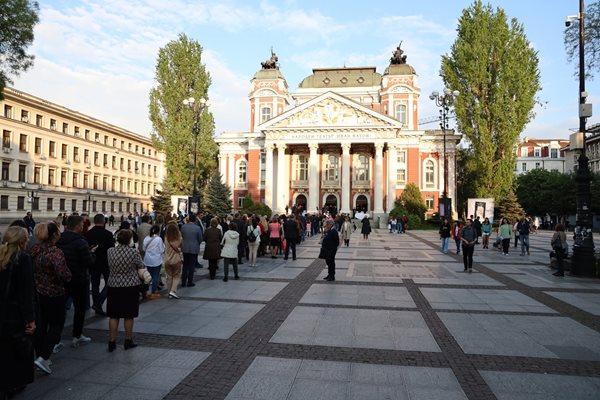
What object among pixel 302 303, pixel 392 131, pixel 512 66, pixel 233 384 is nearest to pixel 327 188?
pixel 392 131

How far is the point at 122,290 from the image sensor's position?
557cm

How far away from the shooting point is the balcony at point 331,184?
53.1m

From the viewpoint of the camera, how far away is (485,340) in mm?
6230

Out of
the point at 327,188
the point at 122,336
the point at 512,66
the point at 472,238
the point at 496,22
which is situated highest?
the point at 496,22

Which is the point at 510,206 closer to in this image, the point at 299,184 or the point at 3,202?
the point at 299,184

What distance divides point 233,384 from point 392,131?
4662cm

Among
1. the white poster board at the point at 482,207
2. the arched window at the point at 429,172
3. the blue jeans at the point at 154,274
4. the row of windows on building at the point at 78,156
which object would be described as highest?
the row of windows on building at the point at 78,156

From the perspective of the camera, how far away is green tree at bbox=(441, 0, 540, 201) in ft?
121

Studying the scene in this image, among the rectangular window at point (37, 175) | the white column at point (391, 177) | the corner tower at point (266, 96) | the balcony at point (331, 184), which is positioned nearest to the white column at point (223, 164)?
the corner tower at point (266, 96)

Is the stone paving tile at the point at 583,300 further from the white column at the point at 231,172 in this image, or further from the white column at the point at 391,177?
the white column at the point at 231,172

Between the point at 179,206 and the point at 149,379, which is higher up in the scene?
the point at 179,206

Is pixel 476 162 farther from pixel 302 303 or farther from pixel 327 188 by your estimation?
pixel 302 303

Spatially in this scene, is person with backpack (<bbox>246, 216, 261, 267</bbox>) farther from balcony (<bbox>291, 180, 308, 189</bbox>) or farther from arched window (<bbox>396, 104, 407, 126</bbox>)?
arched window (<bbox>396, 104, 407, 126</bbox>)

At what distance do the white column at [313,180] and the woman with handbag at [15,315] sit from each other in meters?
45.4
